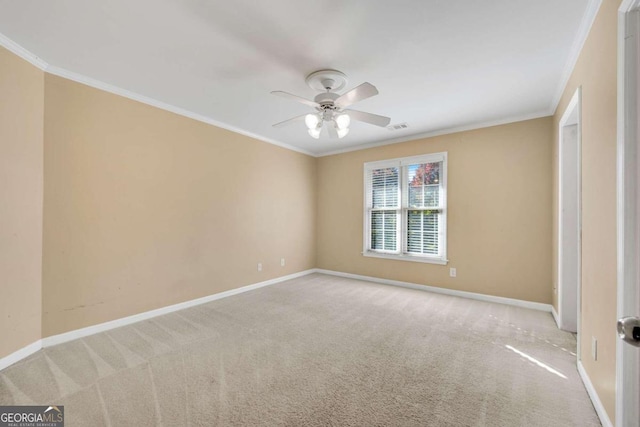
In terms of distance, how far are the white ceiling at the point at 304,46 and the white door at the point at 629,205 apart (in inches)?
31.8

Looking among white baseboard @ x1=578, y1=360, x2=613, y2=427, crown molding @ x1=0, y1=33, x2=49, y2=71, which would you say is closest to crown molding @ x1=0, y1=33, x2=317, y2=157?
crown molding @ x1=0, y1=33, x2=49, y2=71

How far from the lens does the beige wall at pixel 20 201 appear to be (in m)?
2.19

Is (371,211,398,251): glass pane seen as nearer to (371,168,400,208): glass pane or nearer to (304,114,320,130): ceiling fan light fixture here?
(371,168,400,208): glass pane

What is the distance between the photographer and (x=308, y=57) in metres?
2.35

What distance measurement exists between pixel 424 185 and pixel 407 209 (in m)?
0.50

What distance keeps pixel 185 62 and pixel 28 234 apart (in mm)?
2077

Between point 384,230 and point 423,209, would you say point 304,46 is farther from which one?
point 384,230

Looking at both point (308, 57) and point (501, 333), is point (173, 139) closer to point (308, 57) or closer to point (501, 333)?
point (308, 57)

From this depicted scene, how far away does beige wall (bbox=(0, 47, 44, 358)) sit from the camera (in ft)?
7.20

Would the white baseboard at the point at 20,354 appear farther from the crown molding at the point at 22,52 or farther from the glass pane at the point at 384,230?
the glass pane at the point at 384,230

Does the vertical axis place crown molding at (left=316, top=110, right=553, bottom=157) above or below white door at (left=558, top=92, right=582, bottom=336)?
above

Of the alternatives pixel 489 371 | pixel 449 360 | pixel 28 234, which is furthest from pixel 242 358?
pixel 28 234

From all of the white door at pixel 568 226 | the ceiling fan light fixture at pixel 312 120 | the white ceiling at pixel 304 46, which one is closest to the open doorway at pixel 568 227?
the white door at pixel 568 226

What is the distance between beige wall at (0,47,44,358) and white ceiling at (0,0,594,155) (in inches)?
12.2
